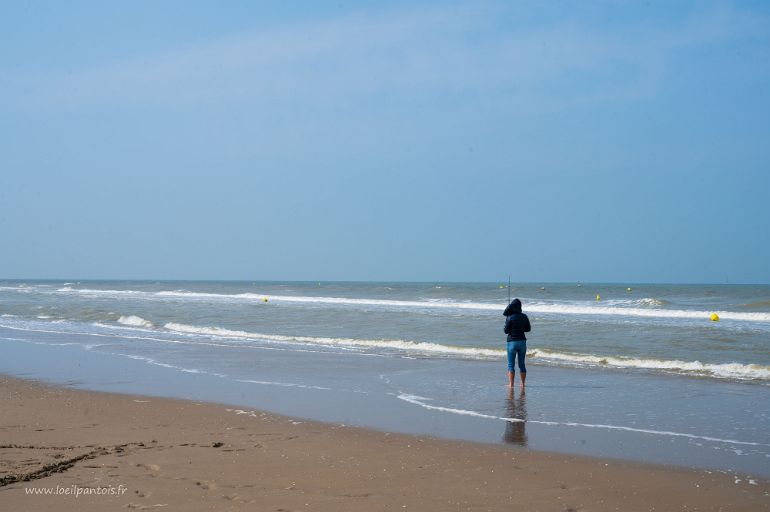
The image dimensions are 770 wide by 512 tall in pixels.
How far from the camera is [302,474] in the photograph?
20.7ft

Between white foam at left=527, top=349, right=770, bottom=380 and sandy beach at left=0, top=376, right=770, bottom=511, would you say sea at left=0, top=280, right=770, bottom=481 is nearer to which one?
white foam at left=527, top=349, right=770, bottom=380

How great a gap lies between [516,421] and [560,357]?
755 cm

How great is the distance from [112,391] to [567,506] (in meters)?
8.29

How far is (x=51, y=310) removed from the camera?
34.7 metres

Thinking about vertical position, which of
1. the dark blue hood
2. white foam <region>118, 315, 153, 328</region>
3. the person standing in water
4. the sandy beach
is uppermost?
the dark blue hood

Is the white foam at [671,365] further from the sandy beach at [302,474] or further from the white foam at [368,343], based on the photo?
the sandy beach at [302,474]

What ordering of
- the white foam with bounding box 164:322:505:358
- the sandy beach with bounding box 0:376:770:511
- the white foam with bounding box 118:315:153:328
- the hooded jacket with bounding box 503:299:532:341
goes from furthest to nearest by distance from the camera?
the white foam with bounding box 118:315:153:328 → the white foam with bounding box 164:322:505:358 → the hooded jacket with bounding box 503:299:532:341 → the sandy beach with bounding box 0:376:770:511

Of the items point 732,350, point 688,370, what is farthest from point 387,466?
point 732,350

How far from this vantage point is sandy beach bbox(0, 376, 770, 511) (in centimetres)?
551

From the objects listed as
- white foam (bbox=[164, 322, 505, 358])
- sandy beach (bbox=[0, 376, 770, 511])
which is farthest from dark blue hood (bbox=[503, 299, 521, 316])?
sandy beach (bbox=[0, 376, 770, 511])

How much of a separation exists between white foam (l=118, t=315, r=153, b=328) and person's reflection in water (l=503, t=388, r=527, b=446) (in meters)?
18.7

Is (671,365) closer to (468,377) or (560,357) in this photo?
(560,357)

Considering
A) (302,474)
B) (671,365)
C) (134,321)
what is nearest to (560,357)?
(671,365)

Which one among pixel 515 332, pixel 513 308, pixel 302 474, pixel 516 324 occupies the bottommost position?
pixel 302 474
